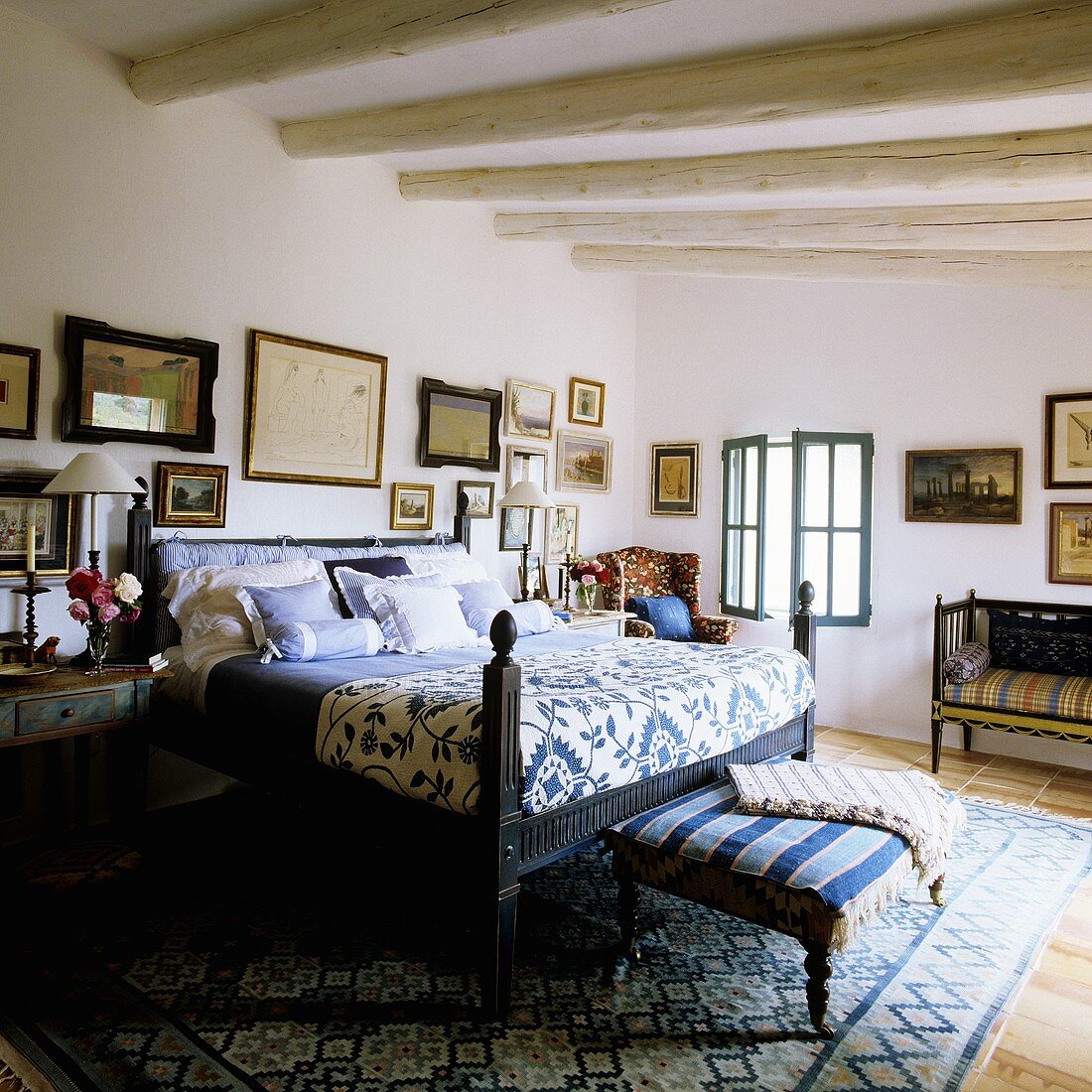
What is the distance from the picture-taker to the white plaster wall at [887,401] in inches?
217

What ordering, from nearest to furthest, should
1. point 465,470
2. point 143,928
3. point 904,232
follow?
point 143,928, point 904,232, point 465,470

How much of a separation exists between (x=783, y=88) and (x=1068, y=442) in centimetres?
341

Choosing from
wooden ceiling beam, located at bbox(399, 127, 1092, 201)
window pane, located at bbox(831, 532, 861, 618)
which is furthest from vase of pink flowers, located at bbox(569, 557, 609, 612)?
wooden ceiling beam, located at bbox(399, 127, 1092, 201)

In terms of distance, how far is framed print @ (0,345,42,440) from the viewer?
354 cm

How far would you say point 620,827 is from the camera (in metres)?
2.81

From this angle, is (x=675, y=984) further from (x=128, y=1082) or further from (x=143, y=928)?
(x=143, y=928)

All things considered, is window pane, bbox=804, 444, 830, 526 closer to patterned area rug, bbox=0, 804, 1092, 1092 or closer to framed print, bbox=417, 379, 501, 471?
framed print, bbox=417, 379, 501, 471

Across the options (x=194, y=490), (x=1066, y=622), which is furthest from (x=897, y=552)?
(x=194, y=490)

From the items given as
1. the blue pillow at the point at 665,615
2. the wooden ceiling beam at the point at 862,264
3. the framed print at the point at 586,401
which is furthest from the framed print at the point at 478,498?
the wooden ceiling beam at the point at 862,264

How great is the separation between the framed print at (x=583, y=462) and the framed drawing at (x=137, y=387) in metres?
2.89

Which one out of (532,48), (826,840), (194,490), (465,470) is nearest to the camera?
(826,840)

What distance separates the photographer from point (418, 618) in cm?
407

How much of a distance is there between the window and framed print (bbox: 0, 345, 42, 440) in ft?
15.1

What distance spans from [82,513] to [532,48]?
2.74 m
